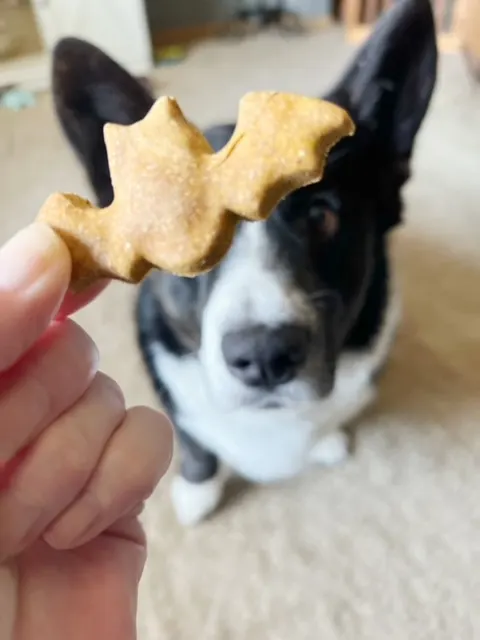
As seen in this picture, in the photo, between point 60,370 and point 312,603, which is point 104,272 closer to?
point 60,370

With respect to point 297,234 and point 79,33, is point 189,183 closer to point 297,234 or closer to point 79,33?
point 297,234

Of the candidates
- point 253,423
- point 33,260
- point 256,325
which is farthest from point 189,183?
point 253,423

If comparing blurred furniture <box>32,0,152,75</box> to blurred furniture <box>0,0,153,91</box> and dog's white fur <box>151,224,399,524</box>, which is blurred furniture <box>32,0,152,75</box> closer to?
blurred furniture <box>0,0,153,91</box>

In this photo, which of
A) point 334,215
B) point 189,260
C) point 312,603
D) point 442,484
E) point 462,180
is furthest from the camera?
point 462,180

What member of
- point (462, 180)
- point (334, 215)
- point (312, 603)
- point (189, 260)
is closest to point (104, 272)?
point (189, 260)

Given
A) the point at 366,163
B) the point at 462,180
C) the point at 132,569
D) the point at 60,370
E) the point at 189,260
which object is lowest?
the point at 462,180

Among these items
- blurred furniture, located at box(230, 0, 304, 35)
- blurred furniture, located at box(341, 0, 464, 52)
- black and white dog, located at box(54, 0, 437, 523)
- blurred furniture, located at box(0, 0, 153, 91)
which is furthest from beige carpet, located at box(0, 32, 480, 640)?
blurred furniture, located at box(230, 0, 304, 35)
